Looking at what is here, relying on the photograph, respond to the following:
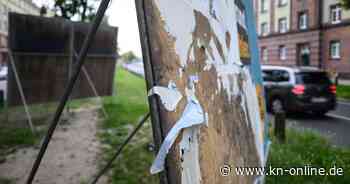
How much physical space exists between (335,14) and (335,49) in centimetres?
275

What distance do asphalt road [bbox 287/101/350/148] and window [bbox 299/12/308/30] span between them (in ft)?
59.6

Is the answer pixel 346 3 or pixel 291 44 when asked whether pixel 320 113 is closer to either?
pixel 346 3

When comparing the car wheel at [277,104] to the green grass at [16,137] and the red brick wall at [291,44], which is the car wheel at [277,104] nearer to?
the green grass at [16,137]

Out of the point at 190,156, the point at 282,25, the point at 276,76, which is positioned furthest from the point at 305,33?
the point at 190,156

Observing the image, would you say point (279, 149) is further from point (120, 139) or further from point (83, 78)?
point (83, 78)

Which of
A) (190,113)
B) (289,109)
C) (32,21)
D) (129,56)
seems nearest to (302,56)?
(289,109)

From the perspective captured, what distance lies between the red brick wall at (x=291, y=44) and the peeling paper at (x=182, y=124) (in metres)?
26.0

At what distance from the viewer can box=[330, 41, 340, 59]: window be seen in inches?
902

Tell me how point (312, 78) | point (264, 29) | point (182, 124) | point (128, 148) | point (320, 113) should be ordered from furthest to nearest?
point (264, 29) < point (320, 113) < point (312, 78) < point (128, 148) < point (182, 124)

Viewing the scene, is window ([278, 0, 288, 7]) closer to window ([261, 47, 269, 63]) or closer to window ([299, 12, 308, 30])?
window ([299, 12, 308, 30])

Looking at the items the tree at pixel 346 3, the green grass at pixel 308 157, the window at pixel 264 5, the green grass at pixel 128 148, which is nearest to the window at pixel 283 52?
the window at pixel 264 5

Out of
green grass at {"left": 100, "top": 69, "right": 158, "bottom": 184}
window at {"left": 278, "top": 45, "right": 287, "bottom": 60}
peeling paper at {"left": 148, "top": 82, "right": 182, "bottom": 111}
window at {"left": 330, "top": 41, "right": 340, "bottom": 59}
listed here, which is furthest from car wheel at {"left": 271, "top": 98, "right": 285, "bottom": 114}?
window at {"left": 278, "top": 45, "right": 287, "bottom": 60}

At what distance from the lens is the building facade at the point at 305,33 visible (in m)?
22.4

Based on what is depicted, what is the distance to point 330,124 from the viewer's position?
7.80m
